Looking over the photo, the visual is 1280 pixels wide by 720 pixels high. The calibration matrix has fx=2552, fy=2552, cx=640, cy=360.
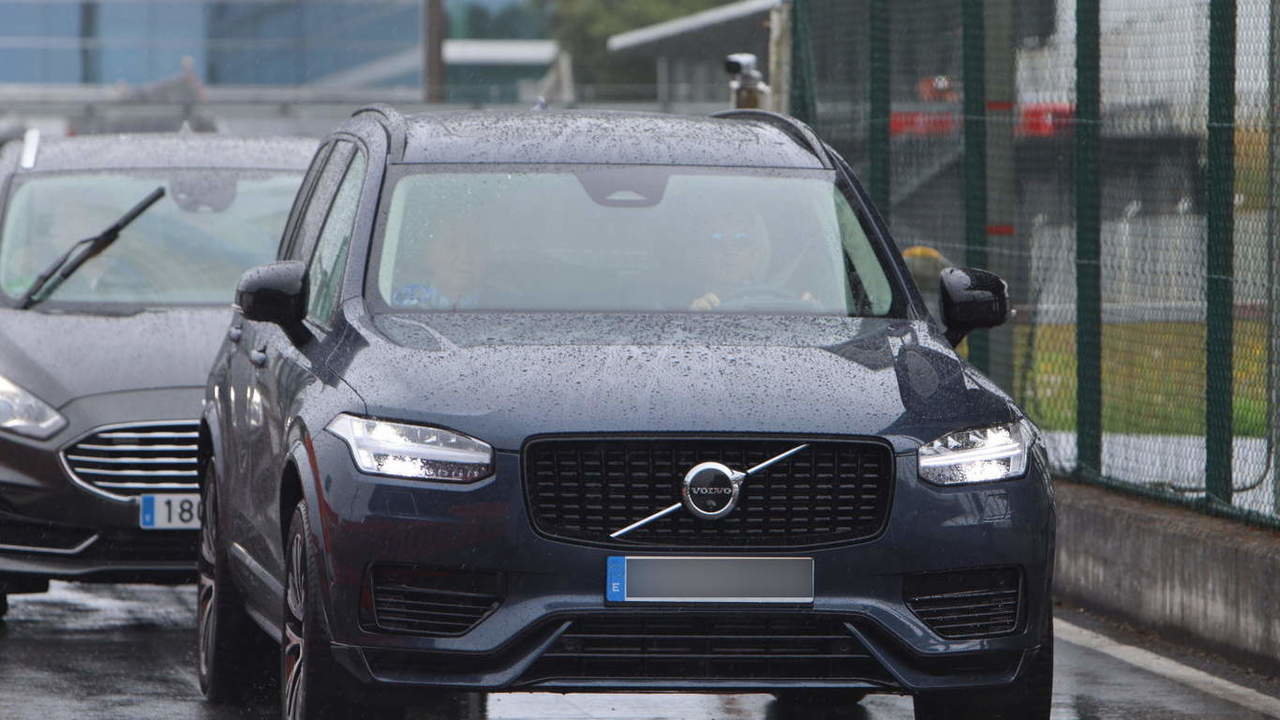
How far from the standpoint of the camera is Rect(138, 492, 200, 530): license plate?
8.66 meters

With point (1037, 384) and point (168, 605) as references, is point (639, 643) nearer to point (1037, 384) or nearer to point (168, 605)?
point (168, 605)

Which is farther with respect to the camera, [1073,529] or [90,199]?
[90,199]

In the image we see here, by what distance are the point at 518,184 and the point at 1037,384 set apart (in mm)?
4317

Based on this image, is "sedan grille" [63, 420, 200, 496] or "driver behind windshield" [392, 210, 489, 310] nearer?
"driver behind windshield" [392, 210, 489, 310]

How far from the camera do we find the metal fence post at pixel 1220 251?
29.0ft

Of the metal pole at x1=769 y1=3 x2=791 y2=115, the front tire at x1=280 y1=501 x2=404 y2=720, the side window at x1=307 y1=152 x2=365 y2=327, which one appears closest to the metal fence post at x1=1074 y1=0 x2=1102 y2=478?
the side window at x1=307 y1=152 x2=365 y2=327

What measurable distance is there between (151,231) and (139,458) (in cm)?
176

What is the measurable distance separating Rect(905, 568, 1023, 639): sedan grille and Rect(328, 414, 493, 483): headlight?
3.31 feet

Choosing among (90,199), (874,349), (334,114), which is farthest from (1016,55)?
(334,114)

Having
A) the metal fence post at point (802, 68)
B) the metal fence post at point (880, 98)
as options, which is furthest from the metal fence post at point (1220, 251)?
the metal fence post at point (802, 68)

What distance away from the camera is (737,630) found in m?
5.71

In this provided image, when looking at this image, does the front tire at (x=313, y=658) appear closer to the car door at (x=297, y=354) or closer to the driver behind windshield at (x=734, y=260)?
the car door at (x=297, y=354)

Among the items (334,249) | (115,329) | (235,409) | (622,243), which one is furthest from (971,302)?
(115,329)

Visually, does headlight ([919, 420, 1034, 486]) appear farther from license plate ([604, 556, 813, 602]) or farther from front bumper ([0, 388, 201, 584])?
front bumper ([0, 388, 201, 584])
